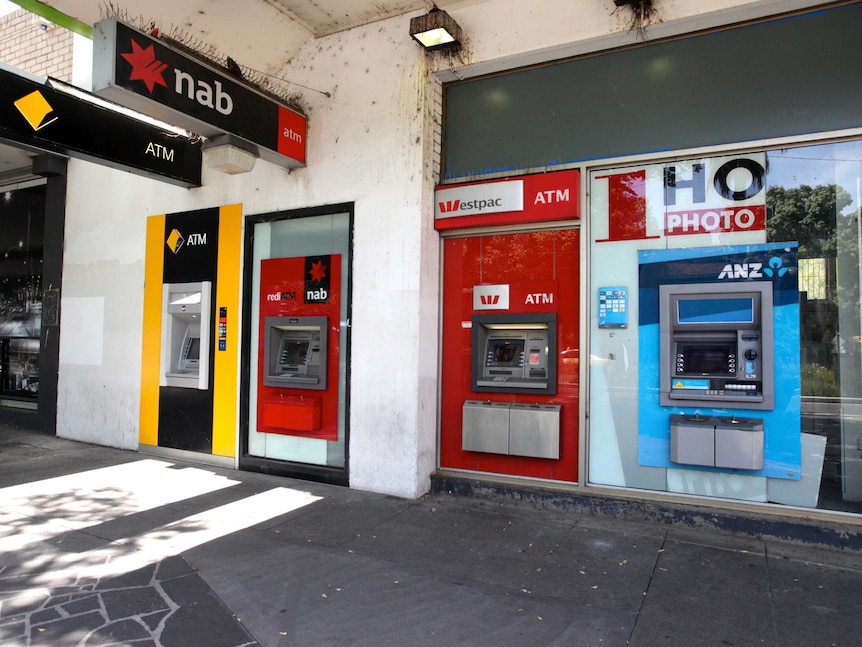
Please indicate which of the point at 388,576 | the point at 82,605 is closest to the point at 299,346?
the point at 388,576

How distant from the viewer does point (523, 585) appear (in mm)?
3471

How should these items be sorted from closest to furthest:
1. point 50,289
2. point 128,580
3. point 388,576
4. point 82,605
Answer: point 82,605 → point 128,580 → point 388,576 → point 50,289

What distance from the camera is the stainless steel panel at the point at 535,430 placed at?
16.2 feet

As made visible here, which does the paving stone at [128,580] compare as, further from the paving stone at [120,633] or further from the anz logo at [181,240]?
the anz logo at [181,240]

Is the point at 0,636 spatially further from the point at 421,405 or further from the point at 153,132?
the point at 153,132

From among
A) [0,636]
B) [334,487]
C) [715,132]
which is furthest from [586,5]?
[0,636]

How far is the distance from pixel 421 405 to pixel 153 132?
418 centimetres

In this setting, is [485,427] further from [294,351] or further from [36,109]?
[36,109]

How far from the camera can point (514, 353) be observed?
5324 mm

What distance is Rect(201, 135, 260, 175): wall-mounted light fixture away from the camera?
5109 mm

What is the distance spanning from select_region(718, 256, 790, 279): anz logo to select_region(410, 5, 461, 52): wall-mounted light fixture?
310 cm

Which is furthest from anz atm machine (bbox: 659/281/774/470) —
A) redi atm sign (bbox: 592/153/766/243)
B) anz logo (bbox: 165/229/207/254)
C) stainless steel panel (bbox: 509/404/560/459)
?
anz logo (bbox: 165/229/207/254)

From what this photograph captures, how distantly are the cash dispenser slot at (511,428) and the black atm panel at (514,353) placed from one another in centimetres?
17

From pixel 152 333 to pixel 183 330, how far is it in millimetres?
431
